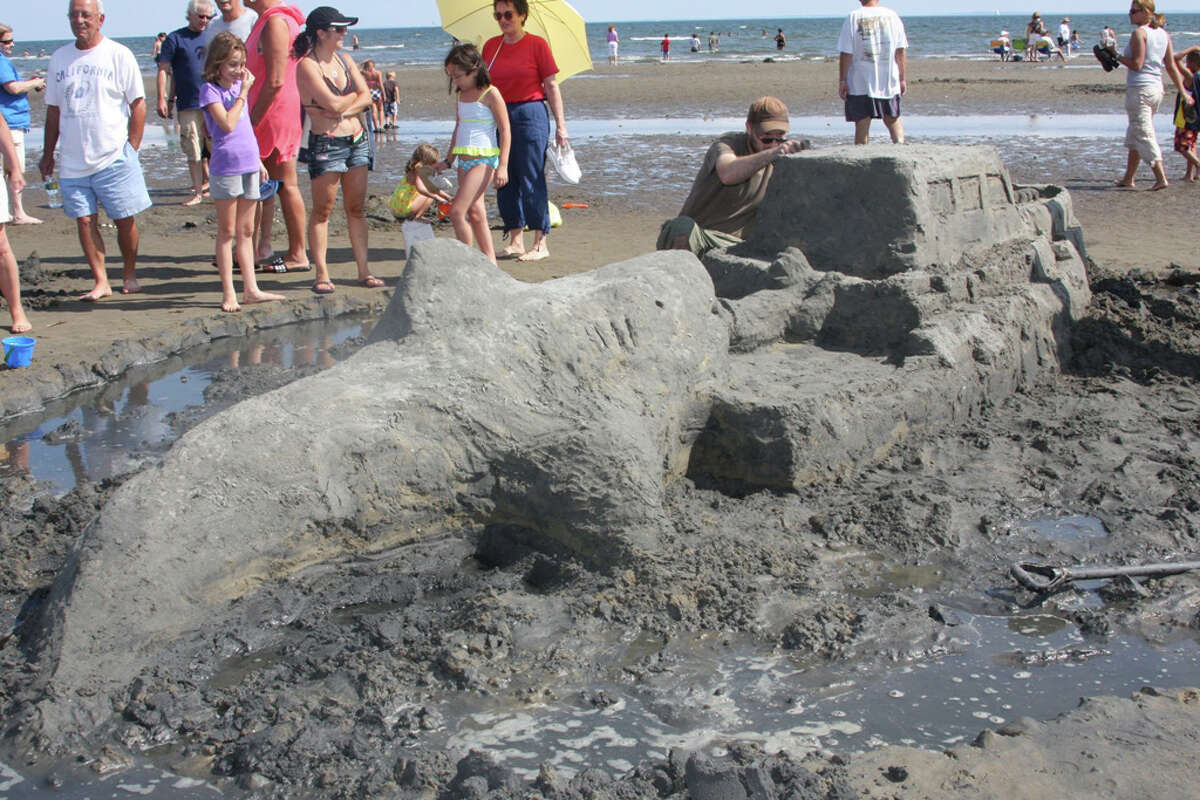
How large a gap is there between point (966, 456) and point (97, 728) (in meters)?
3.50

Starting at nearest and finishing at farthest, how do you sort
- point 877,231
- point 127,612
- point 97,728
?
point 97,728, point 127,612, point 877,231

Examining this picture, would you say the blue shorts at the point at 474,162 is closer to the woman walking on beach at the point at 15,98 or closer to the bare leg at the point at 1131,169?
the woman walking on beach at the point at 15,98

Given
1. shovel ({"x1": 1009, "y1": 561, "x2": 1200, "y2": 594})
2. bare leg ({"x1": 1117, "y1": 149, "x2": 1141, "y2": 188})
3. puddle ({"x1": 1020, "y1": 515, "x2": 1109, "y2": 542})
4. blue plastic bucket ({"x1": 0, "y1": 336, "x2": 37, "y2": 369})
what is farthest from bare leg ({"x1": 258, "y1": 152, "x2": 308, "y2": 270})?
bare leg ({"x1": 1117, "y1": 149, "x2": 1141, "y2": 188})

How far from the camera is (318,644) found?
11.0 ft

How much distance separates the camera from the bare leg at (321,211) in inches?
281

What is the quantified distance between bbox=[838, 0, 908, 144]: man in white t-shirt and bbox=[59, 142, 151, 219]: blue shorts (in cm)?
479

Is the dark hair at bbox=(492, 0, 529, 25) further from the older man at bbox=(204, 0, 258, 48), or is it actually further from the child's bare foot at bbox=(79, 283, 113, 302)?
the child's bare foot at bbox=(79, 283, 113, 302)

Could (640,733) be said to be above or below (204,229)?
below

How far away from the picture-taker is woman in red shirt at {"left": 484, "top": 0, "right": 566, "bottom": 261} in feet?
24.6

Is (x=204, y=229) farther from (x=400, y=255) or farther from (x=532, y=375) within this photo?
(x=532, y=375)

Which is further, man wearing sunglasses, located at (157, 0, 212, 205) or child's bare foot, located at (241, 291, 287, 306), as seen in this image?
man wearing sunglasses, located at (157, 0, 212, 205)

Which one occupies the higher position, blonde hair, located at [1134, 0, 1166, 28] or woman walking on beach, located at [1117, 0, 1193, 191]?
blonde hair, located at [1134, 0, 1166, 28]

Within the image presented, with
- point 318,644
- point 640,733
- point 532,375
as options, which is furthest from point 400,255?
point 640,733

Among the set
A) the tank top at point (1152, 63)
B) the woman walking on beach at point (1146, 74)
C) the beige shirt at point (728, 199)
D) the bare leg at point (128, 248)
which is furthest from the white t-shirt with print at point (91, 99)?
the tank top at point (1152, 63)
